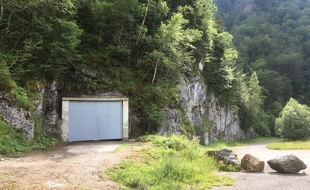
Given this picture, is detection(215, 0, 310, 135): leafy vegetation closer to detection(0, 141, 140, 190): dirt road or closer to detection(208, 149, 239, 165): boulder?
detection(208, 149, 239, 165): boulder

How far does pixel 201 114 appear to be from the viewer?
1154 inches

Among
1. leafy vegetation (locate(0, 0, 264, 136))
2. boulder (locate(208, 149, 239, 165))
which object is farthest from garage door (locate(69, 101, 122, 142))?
boulder (locate(208, 149, 239, 165))

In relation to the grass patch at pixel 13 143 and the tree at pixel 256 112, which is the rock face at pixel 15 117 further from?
the tree at pixel 256 112

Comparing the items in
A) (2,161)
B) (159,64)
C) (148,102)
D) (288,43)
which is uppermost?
(288,43)

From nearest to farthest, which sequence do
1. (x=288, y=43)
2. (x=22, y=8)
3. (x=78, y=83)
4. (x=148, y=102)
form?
(x=22, y=8) → (x=78, y=83) → (x=148, y=102) → (x=288, y=43)

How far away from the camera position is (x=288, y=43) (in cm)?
8900

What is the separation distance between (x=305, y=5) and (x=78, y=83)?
12144 centimetres

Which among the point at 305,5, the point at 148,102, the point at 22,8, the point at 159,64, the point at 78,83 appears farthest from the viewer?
the point at 305,5

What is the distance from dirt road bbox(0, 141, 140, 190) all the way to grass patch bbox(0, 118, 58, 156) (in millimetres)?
627

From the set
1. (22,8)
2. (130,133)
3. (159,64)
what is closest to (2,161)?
(22,8)

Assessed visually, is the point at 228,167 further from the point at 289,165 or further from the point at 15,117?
the point at 15,117

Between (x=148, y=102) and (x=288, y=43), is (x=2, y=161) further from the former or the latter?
(x=288, y=43)

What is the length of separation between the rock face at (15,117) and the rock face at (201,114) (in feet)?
25.7

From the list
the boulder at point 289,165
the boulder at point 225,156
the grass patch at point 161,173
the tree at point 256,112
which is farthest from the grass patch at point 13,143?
the tree at point 256,112
